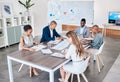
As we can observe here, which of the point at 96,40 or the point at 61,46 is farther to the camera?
the point at 96,40

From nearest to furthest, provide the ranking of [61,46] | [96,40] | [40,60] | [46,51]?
[40,60], [46,51], [61,46], [96,40]

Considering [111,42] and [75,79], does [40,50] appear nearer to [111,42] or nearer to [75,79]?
[75,79]

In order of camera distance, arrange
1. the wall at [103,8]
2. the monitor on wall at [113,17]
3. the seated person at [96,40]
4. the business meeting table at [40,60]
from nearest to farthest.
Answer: the business meeting table at [40,60] < the seated person at [96,40] < the monitor on wall at [113,17] < the wall at [103,8]

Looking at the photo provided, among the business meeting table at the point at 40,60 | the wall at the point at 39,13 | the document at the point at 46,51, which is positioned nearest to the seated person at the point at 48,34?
the document at the point at 46,51

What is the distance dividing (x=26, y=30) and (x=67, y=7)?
4.87 metres

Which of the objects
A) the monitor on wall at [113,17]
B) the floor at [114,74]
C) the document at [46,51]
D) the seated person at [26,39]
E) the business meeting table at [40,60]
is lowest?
the floor at [114,74]

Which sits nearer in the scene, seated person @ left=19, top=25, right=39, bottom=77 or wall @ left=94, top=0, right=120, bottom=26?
seated person @ left=19, top=25, right=39, bottom=77

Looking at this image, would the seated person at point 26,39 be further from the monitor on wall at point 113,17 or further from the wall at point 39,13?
the monitor on wall at point 113,17

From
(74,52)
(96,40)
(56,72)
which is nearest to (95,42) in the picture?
(96,40)

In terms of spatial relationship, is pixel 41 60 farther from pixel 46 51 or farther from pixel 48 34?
pixel 48 34

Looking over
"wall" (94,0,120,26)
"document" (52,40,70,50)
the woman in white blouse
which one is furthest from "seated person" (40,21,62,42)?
"wall" (94,0,120,26)

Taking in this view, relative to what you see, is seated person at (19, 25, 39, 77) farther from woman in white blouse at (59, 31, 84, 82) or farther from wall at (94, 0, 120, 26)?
wall at (94, 0, 120, 26)

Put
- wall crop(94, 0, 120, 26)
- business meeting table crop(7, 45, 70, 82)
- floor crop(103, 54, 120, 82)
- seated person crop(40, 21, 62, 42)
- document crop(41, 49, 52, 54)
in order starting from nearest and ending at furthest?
business meeting table crop(7, 45, 70, 82) → document crop(41, 49, 52, 54) → floor crop(103, 54, 120, 82) → seated person crop(40, 21, 62, 42) → wall crop(94, 0, 120, 26)

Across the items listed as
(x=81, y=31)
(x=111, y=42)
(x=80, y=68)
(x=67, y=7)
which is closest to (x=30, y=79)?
(x=80, y=68)
